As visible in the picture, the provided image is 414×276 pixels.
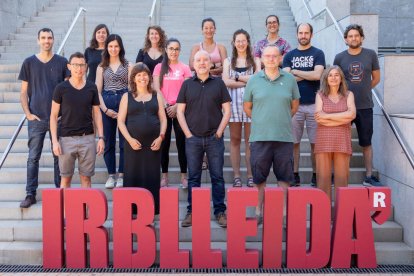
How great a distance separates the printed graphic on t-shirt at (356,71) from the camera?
595 centimetres

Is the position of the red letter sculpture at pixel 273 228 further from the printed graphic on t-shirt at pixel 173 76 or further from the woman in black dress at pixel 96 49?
the woman in black dress at pixel 96 49

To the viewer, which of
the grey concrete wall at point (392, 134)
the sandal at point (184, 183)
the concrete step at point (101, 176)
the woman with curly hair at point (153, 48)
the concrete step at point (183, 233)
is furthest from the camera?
the concrete step at point (101, 176)

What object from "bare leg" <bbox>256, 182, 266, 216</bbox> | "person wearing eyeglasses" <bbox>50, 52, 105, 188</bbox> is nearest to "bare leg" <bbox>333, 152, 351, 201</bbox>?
"bare leg" <bbox>256, 182, 266, 216</bbox>

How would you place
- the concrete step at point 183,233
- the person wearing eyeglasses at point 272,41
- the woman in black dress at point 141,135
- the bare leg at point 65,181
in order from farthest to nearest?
the person wearing eyeglasses at point 272,41 < the concrete step at point 183,233 < the bare leg at point 65,181 < the woman in black dress at point 141,135

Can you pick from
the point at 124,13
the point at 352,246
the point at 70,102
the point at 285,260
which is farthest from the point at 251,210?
the point at 124,13

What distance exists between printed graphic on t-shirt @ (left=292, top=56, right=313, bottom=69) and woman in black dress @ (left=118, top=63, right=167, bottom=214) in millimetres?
1883

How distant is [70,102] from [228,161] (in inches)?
94.7

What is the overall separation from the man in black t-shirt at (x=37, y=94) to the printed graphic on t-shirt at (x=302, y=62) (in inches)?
109

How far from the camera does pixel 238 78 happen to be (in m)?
6.01

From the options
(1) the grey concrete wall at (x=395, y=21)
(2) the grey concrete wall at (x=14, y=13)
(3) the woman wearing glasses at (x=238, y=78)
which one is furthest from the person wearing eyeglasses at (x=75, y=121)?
(1) the grey concrete wall at (x=395, y=21)

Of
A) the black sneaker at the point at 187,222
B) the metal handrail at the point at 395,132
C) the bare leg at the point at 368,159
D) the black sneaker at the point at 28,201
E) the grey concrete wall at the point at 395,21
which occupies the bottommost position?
the black sneaker at the point at 187,222

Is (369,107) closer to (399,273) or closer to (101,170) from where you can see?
(399,273)

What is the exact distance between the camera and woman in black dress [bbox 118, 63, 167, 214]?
531 cm

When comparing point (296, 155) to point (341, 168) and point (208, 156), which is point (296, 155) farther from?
point (208, 156)
